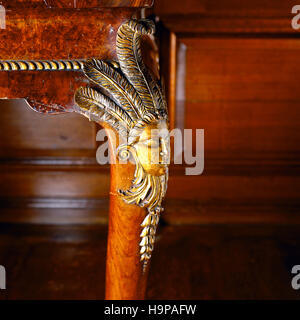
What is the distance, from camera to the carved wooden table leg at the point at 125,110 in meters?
0.31

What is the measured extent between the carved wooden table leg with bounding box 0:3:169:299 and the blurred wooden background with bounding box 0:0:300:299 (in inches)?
15.7

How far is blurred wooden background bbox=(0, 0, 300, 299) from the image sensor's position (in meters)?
0.77

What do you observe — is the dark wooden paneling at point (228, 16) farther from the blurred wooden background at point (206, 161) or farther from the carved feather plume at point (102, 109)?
the carved feather plume at point (102, 109)

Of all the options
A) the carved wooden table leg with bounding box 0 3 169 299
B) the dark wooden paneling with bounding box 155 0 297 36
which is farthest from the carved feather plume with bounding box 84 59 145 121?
the dark wooden paneling with bounding box 155 0 297 36

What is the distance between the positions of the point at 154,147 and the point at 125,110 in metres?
0.04

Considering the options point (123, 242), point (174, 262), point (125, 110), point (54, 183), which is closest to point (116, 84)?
point (125, 110)

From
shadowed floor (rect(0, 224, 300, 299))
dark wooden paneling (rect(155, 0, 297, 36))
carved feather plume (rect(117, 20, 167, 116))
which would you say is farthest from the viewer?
dark wooden paneling (rect(155, 0, 297, 36))

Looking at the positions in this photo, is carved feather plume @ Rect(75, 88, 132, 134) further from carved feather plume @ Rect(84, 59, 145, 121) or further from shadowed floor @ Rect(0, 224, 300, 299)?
shadowed floor @ Rect(0, 224, 300, 299)

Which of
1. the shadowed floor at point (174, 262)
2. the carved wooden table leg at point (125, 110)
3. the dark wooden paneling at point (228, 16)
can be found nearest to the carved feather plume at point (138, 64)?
the carved wooden table leg at point (125, 110)

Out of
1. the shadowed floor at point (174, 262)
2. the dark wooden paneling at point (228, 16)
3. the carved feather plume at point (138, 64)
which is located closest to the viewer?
the carved feather plume at point (138, 64)

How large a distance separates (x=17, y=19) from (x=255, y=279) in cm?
54

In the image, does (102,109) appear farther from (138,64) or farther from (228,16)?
(228,16)

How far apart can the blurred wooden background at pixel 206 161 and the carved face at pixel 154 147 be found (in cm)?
42
